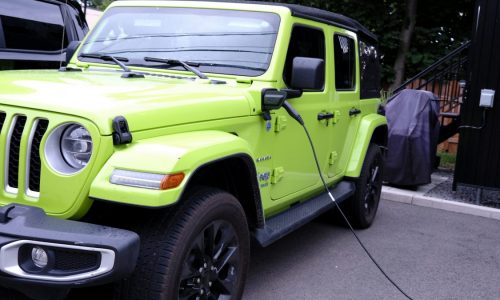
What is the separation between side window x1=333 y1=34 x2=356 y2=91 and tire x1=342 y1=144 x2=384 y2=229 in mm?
785

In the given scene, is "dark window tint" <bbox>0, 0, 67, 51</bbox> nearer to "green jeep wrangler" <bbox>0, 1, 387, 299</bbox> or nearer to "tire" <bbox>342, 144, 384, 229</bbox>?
"green jeep wrangler" <bbox>0, 1, 387, 299</bbox>

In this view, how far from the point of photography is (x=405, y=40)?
12023 mm

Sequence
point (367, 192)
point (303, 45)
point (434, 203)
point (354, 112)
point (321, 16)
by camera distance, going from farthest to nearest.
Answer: point (434, 203)
point (367, 192)
point (354, 112)
point (321, 16)
point (303, 45)

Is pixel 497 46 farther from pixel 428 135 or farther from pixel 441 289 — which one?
pixel 441 289

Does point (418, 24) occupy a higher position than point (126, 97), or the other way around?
point (418, 24)

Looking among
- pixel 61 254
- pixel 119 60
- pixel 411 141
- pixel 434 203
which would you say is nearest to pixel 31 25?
pixel 119 60

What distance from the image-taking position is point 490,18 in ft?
21.6

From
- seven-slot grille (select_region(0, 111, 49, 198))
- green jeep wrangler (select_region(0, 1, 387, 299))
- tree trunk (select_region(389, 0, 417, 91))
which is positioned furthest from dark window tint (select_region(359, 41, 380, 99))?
tree trunk (select_region(389, 0, 417, 91))

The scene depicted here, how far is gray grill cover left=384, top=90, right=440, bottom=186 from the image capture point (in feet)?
23.7

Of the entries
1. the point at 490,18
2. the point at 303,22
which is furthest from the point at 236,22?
the point at 490,18

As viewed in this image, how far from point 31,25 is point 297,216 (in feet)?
11.8

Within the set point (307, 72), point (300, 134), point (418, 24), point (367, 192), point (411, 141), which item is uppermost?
point (418, 24)

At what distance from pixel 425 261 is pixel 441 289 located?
24.9 inches

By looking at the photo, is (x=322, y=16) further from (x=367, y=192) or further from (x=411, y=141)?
(x=411, y=141)
